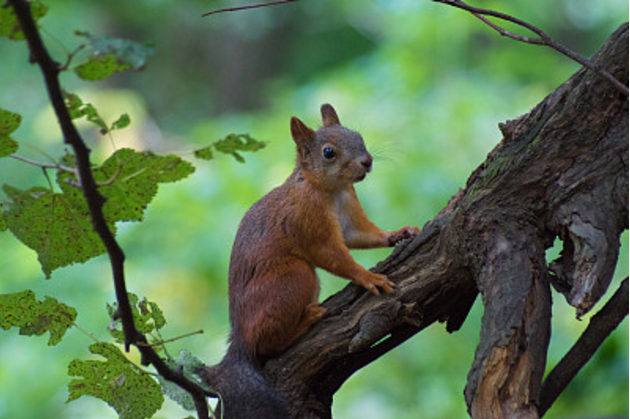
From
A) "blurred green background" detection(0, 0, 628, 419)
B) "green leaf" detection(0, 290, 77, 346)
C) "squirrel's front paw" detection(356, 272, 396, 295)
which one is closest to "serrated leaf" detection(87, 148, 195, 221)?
"green leaf" detection(0, 290, 77, 346)

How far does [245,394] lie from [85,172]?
3.12 ft

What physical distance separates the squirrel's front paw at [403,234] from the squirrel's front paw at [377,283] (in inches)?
14.4

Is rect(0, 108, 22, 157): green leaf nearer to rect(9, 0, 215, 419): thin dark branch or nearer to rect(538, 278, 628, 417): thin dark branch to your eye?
rect(9, 0, 215, 419): thin dark branch

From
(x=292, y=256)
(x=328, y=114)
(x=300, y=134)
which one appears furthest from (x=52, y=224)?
(x=328, y=114)

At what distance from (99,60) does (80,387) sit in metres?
0.56

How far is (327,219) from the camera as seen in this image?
6.93 feet

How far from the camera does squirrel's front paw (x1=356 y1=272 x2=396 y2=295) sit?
1622mm

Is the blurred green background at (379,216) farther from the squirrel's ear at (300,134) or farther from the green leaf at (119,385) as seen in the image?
the green leaf at (119,385)

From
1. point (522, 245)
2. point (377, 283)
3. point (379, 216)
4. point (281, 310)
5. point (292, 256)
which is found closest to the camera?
point (522, 245)

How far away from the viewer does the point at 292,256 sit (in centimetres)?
206

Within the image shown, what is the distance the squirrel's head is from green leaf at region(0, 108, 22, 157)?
4.33 feet

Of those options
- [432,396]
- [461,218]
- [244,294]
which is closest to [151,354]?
[461,218]

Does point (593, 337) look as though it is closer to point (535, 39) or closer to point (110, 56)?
point (535, 39)

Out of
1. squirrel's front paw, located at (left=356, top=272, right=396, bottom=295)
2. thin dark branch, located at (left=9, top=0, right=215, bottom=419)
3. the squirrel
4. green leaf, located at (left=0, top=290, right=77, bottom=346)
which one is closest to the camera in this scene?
thin dark branch, located at (left=9, top=0, right=215, bottom=419)
